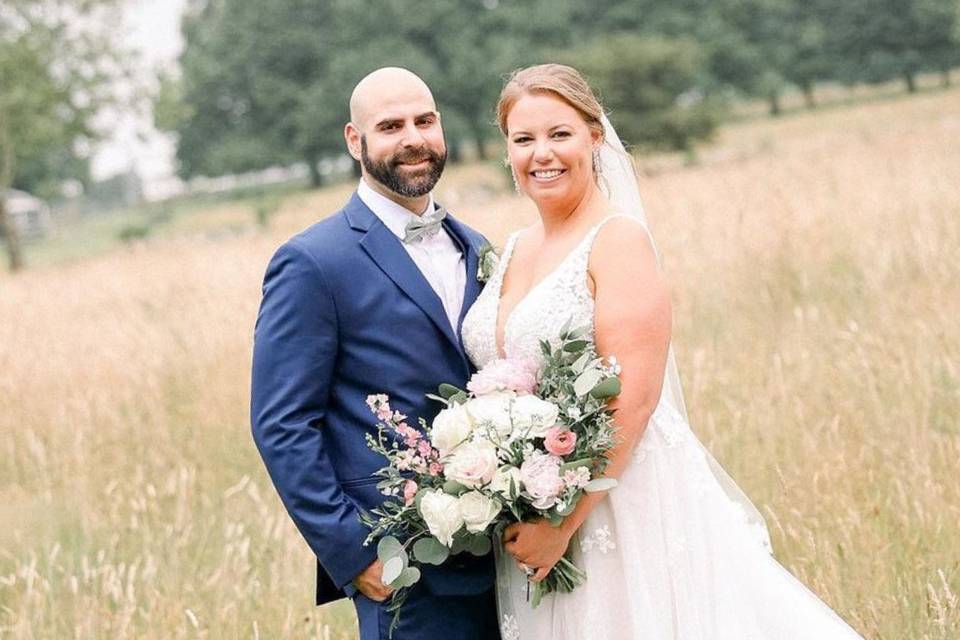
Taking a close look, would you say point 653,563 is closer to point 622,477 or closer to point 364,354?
point 622,477

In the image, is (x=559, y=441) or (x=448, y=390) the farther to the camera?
(x=448, y=390)

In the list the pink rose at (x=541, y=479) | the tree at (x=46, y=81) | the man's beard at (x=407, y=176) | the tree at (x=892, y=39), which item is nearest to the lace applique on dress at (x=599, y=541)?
the pink rose at (x=541, y=479)

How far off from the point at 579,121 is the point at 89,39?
29.0 metres

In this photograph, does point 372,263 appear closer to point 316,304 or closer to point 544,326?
point 316,304

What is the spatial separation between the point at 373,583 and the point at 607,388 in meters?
0.85

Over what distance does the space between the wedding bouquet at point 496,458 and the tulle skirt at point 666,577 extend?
0.66ft

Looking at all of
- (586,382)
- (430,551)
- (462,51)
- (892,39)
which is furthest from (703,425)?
(892,39)

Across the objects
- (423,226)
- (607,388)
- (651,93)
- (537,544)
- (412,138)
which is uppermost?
(412,138)

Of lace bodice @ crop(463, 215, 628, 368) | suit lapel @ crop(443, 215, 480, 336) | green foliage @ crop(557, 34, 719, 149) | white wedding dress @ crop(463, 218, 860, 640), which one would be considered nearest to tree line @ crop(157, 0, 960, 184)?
green foliage @ crop(557, 34, 719, 149)

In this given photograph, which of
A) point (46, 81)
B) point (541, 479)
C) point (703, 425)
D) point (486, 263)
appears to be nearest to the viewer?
point (541, 479)

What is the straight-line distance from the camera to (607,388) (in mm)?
2682

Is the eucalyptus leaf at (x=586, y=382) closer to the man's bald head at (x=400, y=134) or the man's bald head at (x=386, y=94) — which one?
the man's bald head at (x=400, y=134)


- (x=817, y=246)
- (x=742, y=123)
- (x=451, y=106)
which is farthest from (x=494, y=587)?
(x=742, y=123)

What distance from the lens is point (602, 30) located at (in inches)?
2106
